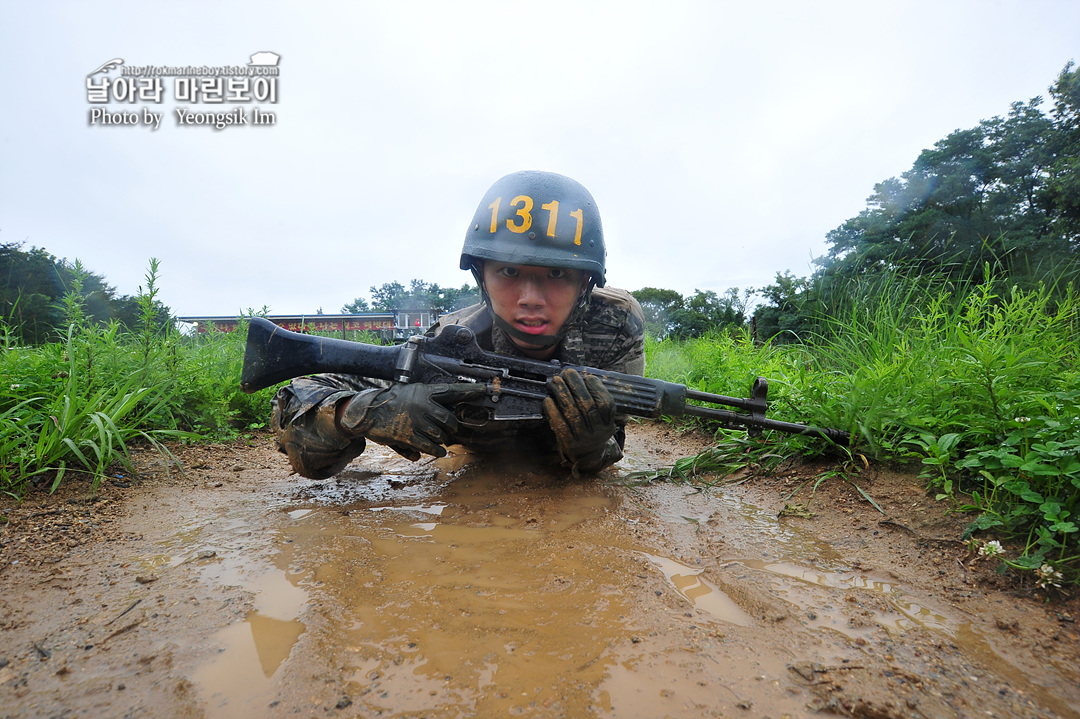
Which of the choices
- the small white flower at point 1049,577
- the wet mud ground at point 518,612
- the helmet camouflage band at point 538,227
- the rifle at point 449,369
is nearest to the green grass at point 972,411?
the small white flower at point 1049,577

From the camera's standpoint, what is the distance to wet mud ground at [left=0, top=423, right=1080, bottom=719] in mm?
1027

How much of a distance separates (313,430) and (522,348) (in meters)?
1.20

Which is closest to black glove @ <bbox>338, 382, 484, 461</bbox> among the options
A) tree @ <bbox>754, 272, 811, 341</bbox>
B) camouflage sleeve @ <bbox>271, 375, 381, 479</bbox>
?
camouflage sleeve @ <bbox>271, 375, 381, 479</bbox>

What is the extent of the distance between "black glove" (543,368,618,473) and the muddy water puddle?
1.17 feet

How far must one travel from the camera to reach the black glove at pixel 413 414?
7.61 ft

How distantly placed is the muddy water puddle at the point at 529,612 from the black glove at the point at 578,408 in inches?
14.1

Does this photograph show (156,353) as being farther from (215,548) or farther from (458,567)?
(458,567)

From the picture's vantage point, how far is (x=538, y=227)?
2.71 meters

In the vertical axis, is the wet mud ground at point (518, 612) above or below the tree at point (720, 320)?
below

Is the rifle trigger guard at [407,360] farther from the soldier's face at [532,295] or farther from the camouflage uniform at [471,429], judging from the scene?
the soldier's face at [532,295]

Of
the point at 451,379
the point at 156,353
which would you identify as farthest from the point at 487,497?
the point at 156,353

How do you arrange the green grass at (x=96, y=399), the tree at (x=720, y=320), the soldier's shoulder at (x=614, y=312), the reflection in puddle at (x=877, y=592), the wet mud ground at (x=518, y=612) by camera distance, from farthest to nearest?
the tree at (x=720, y=320)
the soldier's shoulder at (x=614, y=312)
the green grass at (x=96, y=399)
the reflection in puddle at (x=877, y=592)
the wet mud ground at (x=518, y=612)

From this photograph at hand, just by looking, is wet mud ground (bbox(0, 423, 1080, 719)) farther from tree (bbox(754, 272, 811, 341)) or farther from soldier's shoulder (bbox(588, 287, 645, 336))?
→ tree (bbox(754, 272, 811, 341))

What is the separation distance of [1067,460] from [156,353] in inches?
170
